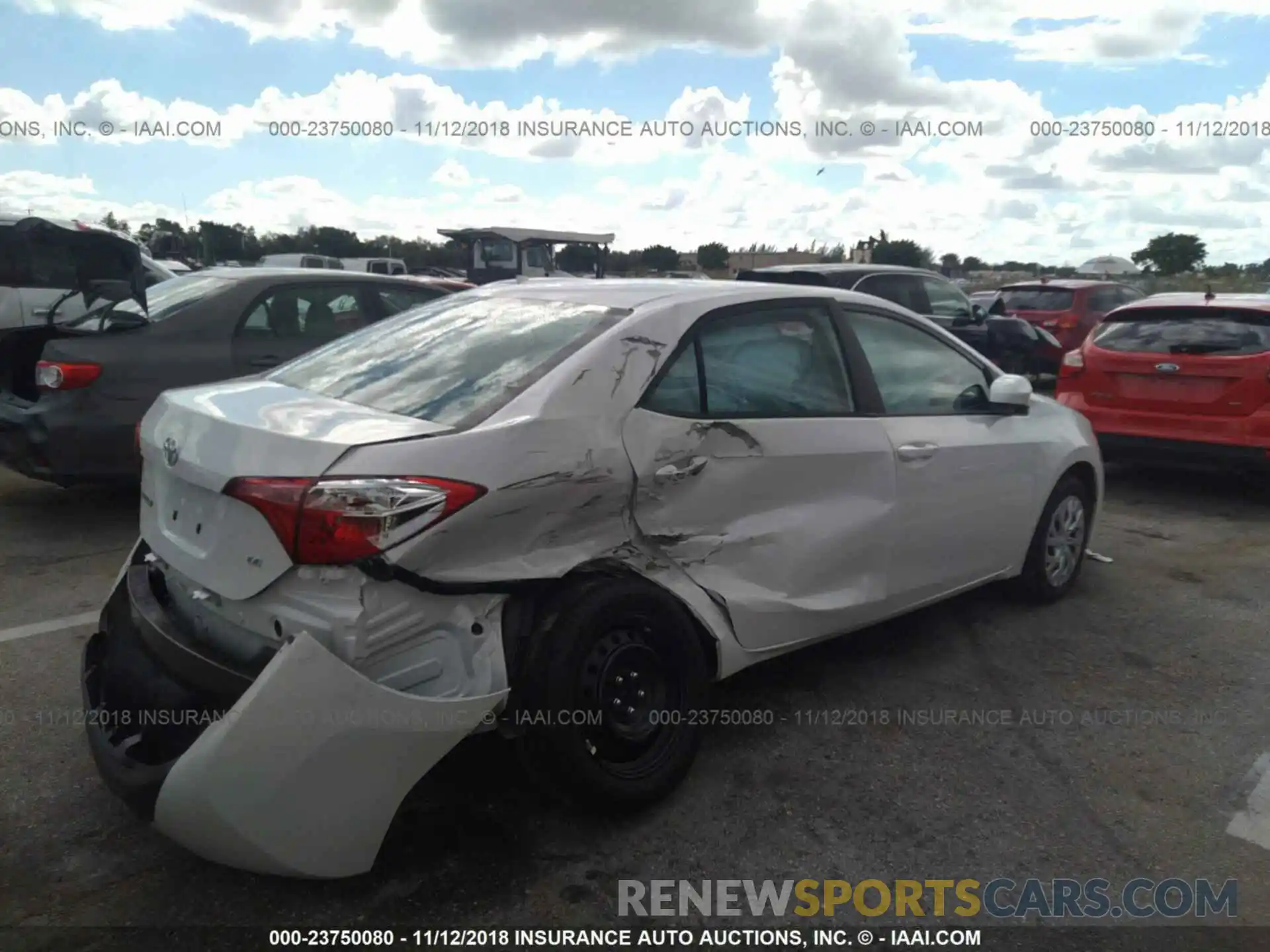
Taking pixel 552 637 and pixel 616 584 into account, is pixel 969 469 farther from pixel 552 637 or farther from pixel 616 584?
pixel 552 637

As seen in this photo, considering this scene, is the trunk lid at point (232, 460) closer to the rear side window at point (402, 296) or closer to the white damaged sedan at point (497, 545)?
the white damaged sedan at point (497, 545)

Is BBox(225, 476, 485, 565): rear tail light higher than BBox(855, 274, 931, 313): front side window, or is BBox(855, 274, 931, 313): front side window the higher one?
BBox(855, 274, 931, 313): front side window

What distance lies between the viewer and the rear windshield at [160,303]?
569 centimetres

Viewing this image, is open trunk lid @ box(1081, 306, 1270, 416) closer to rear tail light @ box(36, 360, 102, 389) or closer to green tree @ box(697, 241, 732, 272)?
rear tail light @ box(36, 360, 102, 389)

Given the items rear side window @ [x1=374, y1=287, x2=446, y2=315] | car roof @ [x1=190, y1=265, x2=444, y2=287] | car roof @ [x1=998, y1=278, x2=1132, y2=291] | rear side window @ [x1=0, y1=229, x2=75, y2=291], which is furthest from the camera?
car roof @ [x1=998, y1=278, x2=1132, y2=291]

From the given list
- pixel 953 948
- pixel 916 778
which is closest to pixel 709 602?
pixel 916 778

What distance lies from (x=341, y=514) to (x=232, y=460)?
0.40 m

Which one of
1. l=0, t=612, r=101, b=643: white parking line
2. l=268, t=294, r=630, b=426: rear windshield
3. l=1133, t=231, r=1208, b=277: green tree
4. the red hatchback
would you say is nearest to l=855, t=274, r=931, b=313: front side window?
the red hatchback

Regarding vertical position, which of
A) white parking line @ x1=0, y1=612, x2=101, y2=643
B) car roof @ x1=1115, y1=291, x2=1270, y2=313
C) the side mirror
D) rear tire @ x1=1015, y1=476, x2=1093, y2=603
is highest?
car roof @ x1=1115, y1=291, x2=1270, y2=313

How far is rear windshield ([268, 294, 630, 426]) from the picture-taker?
2.91 meters

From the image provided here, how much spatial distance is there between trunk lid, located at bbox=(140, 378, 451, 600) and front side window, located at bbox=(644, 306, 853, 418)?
33.6 inches

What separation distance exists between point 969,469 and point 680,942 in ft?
7.73

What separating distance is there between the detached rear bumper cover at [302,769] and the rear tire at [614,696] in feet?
0.98

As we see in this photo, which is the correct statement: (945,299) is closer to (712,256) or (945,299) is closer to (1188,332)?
(1188,332)
